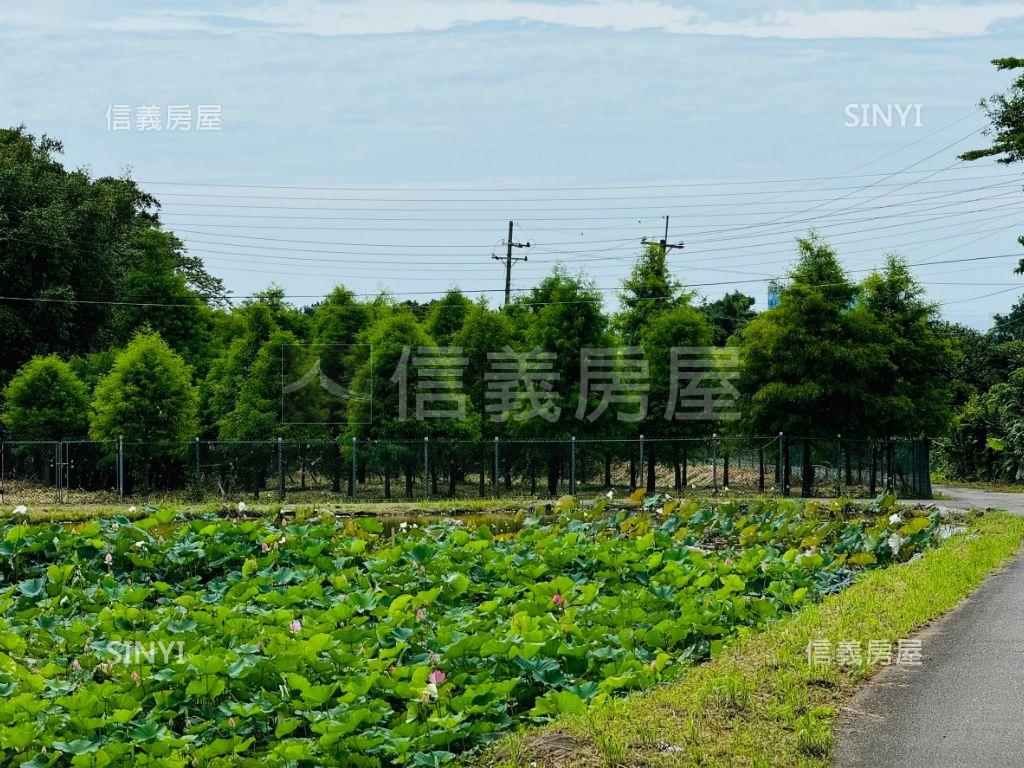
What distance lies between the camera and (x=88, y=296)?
1651 inches

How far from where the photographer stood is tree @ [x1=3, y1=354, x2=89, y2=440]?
34.1 m

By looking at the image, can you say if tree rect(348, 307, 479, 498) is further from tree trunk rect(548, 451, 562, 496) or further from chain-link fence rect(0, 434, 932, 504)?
tree trunk rect(548, 451, 562, 496)

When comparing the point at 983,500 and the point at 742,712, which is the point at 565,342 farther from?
the point at 742,712

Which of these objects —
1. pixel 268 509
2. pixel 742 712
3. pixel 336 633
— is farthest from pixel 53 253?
pixel 742 712

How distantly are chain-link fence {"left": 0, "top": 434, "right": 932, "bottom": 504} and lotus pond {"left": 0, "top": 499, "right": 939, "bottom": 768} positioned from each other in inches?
581

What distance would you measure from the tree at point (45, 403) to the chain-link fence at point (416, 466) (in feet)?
2.66

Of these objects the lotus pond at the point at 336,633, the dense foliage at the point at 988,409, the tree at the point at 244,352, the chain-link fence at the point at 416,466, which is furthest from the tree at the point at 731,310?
the lotus pond at the point at 336,633

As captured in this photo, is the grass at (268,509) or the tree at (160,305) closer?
the grass at (268,509)

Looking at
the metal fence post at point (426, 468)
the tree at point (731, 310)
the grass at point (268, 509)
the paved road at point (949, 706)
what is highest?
the tree at point (731, 310)

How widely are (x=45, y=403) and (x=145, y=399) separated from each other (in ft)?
22.8

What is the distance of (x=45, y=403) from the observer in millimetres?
34312

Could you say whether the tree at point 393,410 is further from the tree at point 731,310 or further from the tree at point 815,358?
the tree at point 731,310

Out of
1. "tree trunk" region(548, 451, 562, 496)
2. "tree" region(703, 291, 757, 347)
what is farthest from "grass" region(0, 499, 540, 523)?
"tree" region(703, 291, 757, 347)

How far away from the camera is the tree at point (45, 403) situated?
34.1 meters
